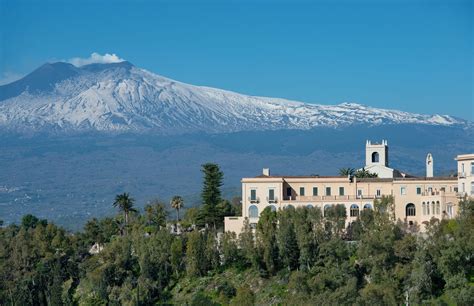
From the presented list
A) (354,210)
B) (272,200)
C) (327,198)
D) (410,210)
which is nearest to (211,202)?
(272,200)

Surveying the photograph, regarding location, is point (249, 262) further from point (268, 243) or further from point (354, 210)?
point (354, 210)

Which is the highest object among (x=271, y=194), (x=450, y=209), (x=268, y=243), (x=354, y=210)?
(x=271, y=194)

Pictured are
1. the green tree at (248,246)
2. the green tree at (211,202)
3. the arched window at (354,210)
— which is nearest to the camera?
the green tree at (248,246)

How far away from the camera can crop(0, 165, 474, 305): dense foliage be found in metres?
70.9

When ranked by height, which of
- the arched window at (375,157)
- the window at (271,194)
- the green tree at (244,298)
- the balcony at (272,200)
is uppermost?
the arched window at (375,157)

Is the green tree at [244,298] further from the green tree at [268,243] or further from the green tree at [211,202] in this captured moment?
the green tree at [211,202]

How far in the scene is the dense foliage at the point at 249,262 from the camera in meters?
70.9

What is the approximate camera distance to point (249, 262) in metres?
81.1

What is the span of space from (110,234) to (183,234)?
28.5 ft

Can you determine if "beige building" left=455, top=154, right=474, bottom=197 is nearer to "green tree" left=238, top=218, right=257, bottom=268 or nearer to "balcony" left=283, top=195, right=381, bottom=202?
"balcony" left=283, top=195, right=381, bottom=202

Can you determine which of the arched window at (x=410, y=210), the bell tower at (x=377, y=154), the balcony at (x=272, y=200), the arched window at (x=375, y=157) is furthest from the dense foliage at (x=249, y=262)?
the arched window at (x=375, y=157)

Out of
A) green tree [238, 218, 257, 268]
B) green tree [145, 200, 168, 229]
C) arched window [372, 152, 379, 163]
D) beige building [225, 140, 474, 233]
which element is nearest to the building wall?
beige building [225, 140, 474, 233]

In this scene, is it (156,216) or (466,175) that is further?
(156,216)

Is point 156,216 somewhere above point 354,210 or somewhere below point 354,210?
above
